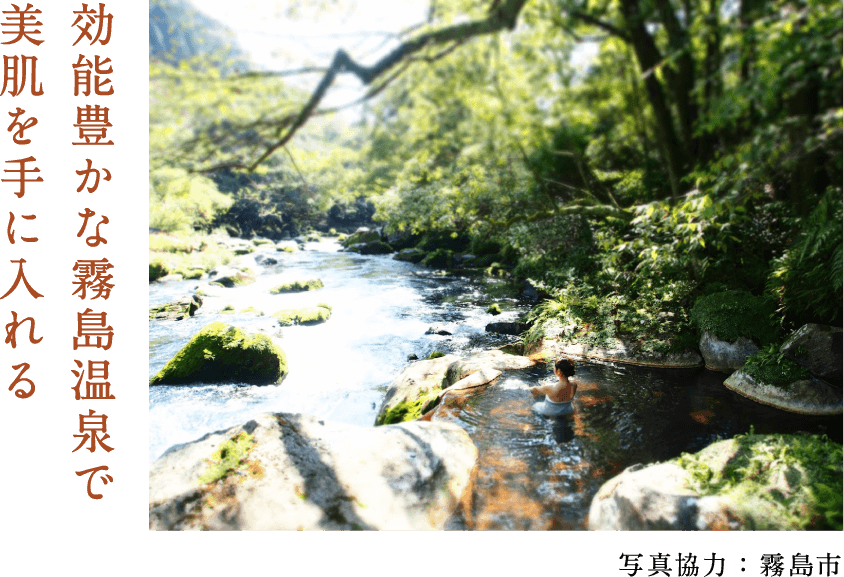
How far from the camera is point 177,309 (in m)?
14.4

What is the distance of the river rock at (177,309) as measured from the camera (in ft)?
45.4

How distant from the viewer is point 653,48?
4.63 meters

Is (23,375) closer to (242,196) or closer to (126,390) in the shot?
(126,390)

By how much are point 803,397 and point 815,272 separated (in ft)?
6.23

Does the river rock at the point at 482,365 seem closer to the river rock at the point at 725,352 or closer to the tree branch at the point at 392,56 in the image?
the river rock at the point at 725,352

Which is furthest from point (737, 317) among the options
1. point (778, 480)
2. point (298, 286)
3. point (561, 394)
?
point (298, 286)

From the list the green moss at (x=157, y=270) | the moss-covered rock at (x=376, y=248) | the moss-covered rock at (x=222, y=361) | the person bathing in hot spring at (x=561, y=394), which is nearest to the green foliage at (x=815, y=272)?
the person bathing in hot spring at (x=561, y=394)

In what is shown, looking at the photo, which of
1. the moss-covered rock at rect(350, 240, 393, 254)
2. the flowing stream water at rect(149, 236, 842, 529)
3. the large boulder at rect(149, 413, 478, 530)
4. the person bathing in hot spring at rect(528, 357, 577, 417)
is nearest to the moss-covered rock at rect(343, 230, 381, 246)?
the moss-covered rock at rect(350, 240, 393, 254)

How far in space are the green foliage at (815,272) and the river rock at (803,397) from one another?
1215 mm

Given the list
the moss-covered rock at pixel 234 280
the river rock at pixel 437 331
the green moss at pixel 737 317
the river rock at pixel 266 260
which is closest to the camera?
the green moss at pixel 737 317

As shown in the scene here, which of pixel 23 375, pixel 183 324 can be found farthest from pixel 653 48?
pixel 183 324

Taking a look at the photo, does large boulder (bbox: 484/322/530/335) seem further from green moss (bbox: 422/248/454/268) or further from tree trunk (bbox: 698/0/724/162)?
green moss (bbox: 422/248/454/268)

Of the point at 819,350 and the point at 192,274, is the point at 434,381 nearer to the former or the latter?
the point at 819,350

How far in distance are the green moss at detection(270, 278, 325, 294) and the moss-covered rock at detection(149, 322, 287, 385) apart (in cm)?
882
